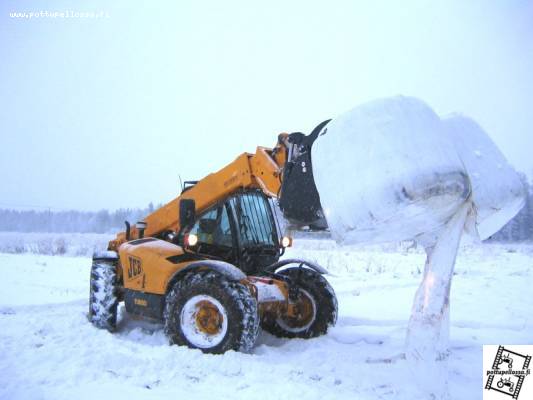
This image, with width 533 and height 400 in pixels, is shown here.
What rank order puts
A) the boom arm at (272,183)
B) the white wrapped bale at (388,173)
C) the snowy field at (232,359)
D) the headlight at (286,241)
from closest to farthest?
the white wrapped bale at (388,173) → the snowy field at (232,359) → the boom arm at (272,183) → the headlight at (286,241)

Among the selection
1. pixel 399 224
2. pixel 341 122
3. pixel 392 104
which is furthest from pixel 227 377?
pixel 392 104

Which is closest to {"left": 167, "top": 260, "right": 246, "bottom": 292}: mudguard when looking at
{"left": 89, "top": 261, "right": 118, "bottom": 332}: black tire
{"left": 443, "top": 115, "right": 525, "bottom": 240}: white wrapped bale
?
{"left": 89, "top": 261, "right": 118, "bottom": 332}: black tire

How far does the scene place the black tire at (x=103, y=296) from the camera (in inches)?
243

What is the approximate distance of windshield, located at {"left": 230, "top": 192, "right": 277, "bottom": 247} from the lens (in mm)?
6258

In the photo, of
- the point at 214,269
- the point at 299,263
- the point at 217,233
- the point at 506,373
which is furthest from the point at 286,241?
the point at 506,373

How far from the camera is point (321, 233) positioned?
496cm

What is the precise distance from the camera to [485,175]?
3.46 metres

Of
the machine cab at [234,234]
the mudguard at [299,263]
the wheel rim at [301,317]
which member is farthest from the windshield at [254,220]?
the wheel rim at [301,317]

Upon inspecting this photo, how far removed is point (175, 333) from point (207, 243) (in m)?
1.45

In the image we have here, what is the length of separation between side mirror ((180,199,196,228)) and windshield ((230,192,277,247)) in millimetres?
694

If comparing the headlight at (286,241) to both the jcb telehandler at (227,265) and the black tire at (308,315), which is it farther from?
the black tire at (308,315)

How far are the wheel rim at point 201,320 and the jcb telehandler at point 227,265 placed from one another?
0.04ft

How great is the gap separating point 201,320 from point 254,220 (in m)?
1.85

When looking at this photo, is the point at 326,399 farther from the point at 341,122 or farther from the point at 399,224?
the point at 341,122
